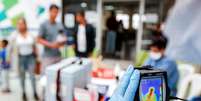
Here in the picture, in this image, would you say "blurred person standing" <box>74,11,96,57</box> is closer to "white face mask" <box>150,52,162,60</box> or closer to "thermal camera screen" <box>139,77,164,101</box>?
"white face mask" <box>150,52,162,60</box>

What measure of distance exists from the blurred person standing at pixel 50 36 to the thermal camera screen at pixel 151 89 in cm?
232

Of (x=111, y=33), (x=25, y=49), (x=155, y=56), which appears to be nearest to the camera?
(x=155, y=56)

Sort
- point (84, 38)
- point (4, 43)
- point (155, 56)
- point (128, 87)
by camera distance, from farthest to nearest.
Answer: point (84, 38)
point (4, 43)
point (155, 56)
point (128, 87)

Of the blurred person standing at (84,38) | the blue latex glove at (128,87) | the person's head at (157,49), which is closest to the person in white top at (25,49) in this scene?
the blurred person standing at (84,38)

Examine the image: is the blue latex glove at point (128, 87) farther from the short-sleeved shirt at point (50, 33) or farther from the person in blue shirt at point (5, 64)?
the person in blue shirt at point (5, 64)

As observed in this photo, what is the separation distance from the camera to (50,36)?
3.11 metres

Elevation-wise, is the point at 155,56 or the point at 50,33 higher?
the point at 50,33

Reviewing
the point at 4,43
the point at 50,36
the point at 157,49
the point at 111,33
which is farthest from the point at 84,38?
the point at 111,33

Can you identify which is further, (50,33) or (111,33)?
(111,33)

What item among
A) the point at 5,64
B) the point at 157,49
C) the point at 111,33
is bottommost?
the point at 5,64

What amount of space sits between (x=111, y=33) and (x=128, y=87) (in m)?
5.27

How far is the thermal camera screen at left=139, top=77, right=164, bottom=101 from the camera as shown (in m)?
0.76

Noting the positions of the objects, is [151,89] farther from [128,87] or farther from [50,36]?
[50,36]

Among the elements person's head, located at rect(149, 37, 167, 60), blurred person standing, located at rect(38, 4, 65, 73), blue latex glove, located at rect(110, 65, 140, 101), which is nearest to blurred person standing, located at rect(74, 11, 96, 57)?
blurred person standing, located at rect(38, 4, 65, 73)
